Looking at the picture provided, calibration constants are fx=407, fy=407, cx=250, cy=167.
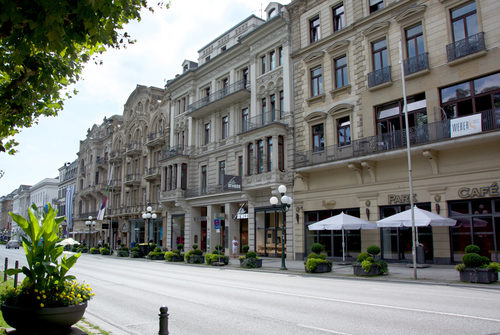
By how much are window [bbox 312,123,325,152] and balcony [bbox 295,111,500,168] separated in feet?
2.45

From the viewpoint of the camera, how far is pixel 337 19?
27.4m

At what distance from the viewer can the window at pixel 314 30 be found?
94.0 ft

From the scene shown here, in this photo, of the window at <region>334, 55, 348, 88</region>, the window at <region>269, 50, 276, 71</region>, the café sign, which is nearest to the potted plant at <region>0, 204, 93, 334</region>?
the café sign

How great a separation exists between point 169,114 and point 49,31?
40394 millimetres

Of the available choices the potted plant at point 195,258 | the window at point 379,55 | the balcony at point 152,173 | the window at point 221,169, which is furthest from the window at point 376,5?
the balcony at point 152,173

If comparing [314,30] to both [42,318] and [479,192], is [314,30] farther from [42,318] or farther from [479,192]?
[42,318]

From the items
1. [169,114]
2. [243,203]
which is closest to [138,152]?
[169,114]

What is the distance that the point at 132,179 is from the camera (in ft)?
167

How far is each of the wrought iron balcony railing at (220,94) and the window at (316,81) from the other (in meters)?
6.74

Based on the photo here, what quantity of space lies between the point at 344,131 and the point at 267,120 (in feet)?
24.0

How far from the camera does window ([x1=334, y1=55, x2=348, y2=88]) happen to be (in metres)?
26.4

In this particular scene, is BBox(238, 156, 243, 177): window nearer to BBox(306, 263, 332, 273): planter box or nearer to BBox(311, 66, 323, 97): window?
BBox(311, 66, 323, 97): window

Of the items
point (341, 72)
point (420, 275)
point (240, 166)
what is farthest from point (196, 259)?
point (341, 72)

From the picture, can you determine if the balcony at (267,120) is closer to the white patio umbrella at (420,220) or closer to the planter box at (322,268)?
the white patio umbrella at (420,220)
